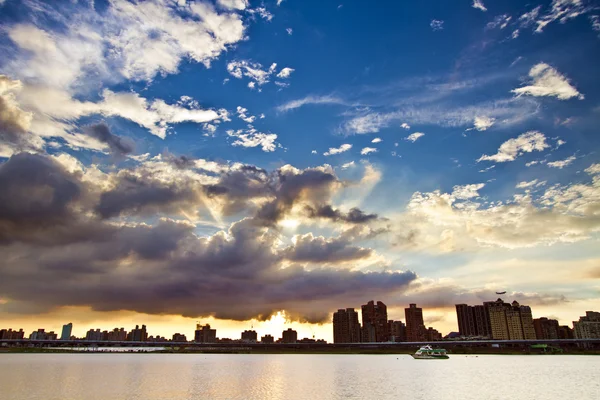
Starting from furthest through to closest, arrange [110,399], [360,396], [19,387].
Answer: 1. [19,387]
2. [360,396]
3. [110,399]

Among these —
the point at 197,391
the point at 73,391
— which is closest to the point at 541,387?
the point at 197,391

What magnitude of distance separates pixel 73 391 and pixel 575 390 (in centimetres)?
11167

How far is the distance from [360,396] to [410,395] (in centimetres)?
1069

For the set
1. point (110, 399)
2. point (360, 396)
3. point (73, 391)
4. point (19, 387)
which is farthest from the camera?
point (19, 387)

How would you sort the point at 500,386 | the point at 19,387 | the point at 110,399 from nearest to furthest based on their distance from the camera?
the point at 110,399
the point at 19,387
the point at 500,386

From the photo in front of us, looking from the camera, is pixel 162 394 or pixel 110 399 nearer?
pixel 110 399

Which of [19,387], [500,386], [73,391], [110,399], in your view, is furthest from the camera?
[500,386]

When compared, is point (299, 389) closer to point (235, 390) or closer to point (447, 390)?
point (235, 390)

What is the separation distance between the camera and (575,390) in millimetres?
92500

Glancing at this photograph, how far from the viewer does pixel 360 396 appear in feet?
270

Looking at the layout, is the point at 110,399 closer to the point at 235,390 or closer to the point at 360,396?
the point at 235,390

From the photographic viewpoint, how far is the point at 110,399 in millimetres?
76562

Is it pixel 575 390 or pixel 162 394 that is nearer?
pixel 162 394

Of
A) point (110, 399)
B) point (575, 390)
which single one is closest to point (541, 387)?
point (575, 390)
